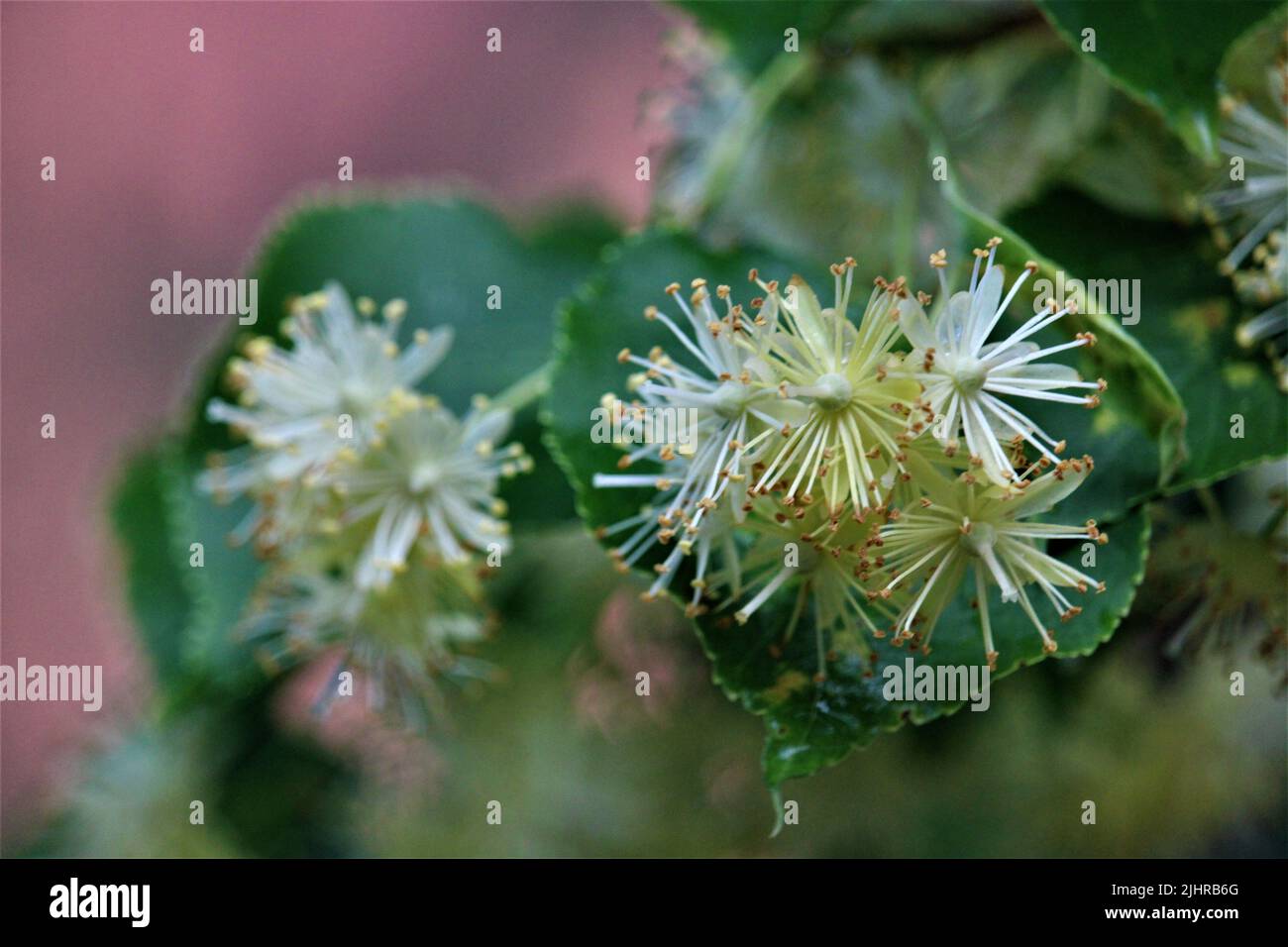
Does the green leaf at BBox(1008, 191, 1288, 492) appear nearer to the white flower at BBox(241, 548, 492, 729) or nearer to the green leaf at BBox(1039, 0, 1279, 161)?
the green leaf at BBox(1039, 0, 1279, 161)

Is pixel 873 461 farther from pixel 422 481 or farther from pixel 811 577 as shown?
pixel 422 481

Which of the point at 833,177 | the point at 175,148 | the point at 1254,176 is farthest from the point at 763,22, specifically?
the point at 175,148

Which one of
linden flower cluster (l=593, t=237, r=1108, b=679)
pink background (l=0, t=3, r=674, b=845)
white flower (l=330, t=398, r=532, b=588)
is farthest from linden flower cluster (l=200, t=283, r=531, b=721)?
pink background (l=0, t=3, r=674, b=845)

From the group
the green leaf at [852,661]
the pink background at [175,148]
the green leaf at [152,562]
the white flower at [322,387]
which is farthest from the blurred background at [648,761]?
the pink background at [175,148]

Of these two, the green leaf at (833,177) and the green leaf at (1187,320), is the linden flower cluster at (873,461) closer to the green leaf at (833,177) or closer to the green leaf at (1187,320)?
the green leaf at (1187,320)

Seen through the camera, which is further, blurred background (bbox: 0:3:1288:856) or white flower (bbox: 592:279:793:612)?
blurred background (bbox: 0:3:1288:856)
